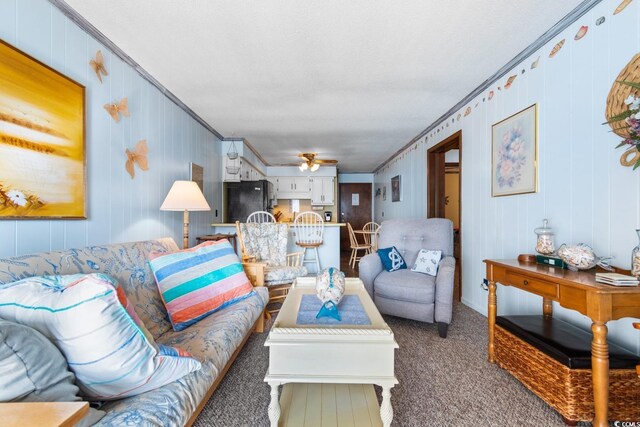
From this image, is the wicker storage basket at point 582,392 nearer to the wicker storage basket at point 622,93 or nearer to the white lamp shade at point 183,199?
the wicker storage basket at point 622,93

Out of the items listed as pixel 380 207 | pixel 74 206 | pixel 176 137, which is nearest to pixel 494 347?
pixel 74 206

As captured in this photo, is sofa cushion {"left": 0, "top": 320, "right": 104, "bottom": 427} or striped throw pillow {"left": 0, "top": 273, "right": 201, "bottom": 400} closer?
sofa cushion {"left": 0, "top": 320, "right": 104, "bottom": 427}

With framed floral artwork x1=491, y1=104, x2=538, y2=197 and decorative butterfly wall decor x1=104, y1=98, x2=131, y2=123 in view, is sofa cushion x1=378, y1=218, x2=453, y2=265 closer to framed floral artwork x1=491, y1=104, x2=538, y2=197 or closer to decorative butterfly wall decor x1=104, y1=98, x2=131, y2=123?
framed floral artwork x1=491, y1=104, x2=538, y2=197

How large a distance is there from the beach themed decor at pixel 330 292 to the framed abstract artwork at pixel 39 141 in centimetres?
163

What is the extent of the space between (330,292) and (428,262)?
1.53 m

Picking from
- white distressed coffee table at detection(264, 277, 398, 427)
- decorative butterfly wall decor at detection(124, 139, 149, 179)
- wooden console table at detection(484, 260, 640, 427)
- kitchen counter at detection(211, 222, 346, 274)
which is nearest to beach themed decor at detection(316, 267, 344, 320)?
white distressed coffee table at detection(264, 277, 398, 427)

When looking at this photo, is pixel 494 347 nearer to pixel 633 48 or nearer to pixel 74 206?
pixel 633 48

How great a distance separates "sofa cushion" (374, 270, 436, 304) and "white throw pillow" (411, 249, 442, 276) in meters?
0.07

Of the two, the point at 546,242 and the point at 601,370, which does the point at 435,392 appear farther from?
the point at 546,242

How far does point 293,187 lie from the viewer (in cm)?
770

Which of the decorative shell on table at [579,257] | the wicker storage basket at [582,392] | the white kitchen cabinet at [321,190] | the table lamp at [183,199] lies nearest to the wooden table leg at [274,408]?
the wicker storage basket at [582,392]

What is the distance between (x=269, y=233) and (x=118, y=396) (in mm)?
2558

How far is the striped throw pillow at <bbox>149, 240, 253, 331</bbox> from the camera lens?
1.76 meters

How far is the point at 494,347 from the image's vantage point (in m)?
2.02
